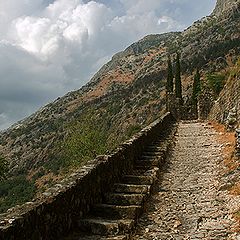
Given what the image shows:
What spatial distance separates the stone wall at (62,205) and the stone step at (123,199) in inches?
8.6

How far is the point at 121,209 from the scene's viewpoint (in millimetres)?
8633

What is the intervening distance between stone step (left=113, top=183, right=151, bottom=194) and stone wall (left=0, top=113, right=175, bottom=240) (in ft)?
0.73

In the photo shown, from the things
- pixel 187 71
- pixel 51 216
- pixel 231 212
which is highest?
pixel 187 71

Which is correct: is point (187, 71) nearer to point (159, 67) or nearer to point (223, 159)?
point (159, 67)

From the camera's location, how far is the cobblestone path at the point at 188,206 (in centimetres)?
770

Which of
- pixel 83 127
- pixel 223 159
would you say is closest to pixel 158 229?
pixel 223 159

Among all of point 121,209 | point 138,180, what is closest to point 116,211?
point 121,209

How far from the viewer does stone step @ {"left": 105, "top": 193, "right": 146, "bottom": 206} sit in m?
9.32

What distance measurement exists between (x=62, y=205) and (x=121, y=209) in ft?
6.46

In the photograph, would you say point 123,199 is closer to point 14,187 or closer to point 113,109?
point 14,187

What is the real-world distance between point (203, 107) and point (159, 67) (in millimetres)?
86725

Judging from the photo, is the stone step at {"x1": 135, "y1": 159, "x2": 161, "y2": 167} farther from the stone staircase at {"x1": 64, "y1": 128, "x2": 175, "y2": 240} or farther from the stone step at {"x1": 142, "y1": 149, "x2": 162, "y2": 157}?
the stone step at {"x1": 142, "y1": 149, "x2": 162, "y2": 157}

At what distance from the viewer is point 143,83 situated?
12388 centimetres

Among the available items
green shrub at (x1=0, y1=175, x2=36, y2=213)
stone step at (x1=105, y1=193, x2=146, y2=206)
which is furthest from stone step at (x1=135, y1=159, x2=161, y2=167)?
green shrub at (x1=0, y1=175, x2=36, y2=213)
